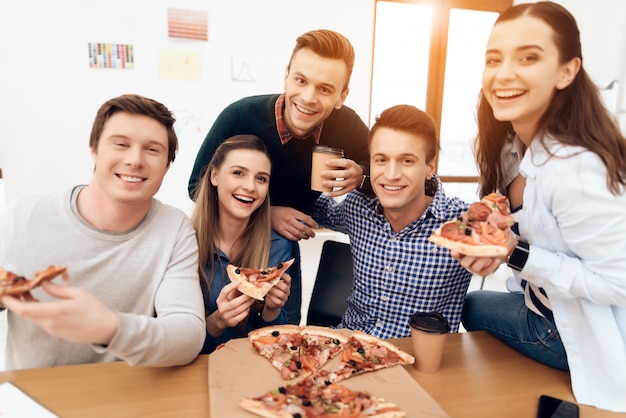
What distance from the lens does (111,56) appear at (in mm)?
3918

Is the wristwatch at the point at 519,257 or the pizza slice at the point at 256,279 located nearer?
the wristwatch at the point at 519,257

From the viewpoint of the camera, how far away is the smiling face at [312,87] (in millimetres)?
2109

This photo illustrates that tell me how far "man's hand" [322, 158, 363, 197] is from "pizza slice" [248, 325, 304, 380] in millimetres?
692

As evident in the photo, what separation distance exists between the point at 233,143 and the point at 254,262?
551 mm

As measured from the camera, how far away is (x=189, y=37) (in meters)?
4.05

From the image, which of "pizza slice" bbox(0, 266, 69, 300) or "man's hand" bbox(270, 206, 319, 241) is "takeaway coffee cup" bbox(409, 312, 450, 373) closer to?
"man's hand" bbox(270, 206, 319, 241)

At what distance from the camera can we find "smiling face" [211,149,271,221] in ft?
6.56

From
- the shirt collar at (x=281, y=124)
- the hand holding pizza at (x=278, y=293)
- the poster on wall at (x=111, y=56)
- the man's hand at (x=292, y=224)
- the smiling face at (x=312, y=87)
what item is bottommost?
the hand holding pizza at (x=278, y=293)

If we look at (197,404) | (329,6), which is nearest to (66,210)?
(197,404)

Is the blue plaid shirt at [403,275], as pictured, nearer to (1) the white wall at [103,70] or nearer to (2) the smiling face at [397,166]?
(2) the smiling face at [397,166]

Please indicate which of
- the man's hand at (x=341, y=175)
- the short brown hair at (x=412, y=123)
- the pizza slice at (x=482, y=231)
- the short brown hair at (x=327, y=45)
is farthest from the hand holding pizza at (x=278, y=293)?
the short brown hair at (x=327, y=45)

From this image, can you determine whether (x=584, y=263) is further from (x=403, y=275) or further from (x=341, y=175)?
(x=341, y=175)

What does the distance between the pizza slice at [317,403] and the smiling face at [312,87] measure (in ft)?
4.40

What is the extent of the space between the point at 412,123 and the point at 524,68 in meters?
0.49
